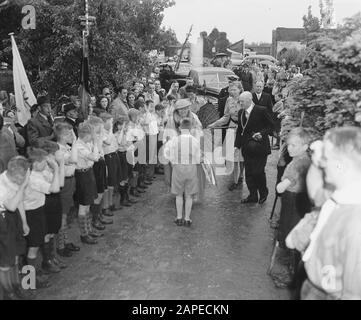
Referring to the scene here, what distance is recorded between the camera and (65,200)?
18.0 feet

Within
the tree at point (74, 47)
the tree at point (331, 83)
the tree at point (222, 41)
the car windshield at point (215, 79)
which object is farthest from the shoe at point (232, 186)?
the tree at point (222, 41)

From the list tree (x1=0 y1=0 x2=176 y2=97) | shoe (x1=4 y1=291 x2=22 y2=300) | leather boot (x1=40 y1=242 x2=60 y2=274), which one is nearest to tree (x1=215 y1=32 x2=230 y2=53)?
tree (x1=0 y1=0 x2=176 y2=97)

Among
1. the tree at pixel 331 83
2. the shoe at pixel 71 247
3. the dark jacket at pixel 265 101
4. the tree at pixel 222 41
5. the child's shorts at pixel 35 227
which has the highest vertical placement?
the tree at pixel 222 41

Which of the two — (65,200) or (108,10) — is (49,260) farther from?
(108,10)

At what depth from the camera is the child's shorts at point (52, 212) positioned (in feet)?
16.0

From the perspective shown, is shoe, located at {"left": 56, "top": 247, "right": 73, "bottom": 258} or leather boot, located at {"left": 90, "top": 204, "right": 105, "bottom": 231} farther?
Answer: leather boot, located at {"left": 90, "top": 204, "right": 105, "bottom": 231}

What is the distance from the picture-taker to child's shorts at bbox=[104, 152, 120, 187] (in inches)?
263

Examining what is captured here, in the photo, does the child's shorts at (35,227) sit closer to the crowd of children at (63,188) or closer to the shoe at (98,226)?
the crowd of children at (63,188)

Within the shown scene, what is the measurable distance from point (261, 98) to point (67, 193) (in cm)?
511

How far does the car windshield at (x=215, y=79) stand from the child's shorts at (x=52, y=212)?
44.3 feet

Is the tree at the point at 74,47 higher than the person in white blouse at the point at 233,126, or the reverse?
the tree at the point at 74,47

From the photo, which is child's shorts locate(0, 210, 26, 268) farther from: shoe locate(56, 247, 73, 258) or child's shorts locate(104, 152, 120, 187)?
child's shorts locate(104, 152, 120, 187)

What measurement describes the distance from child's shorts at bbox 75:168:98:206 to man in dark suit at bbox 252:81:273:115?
4.59 m
